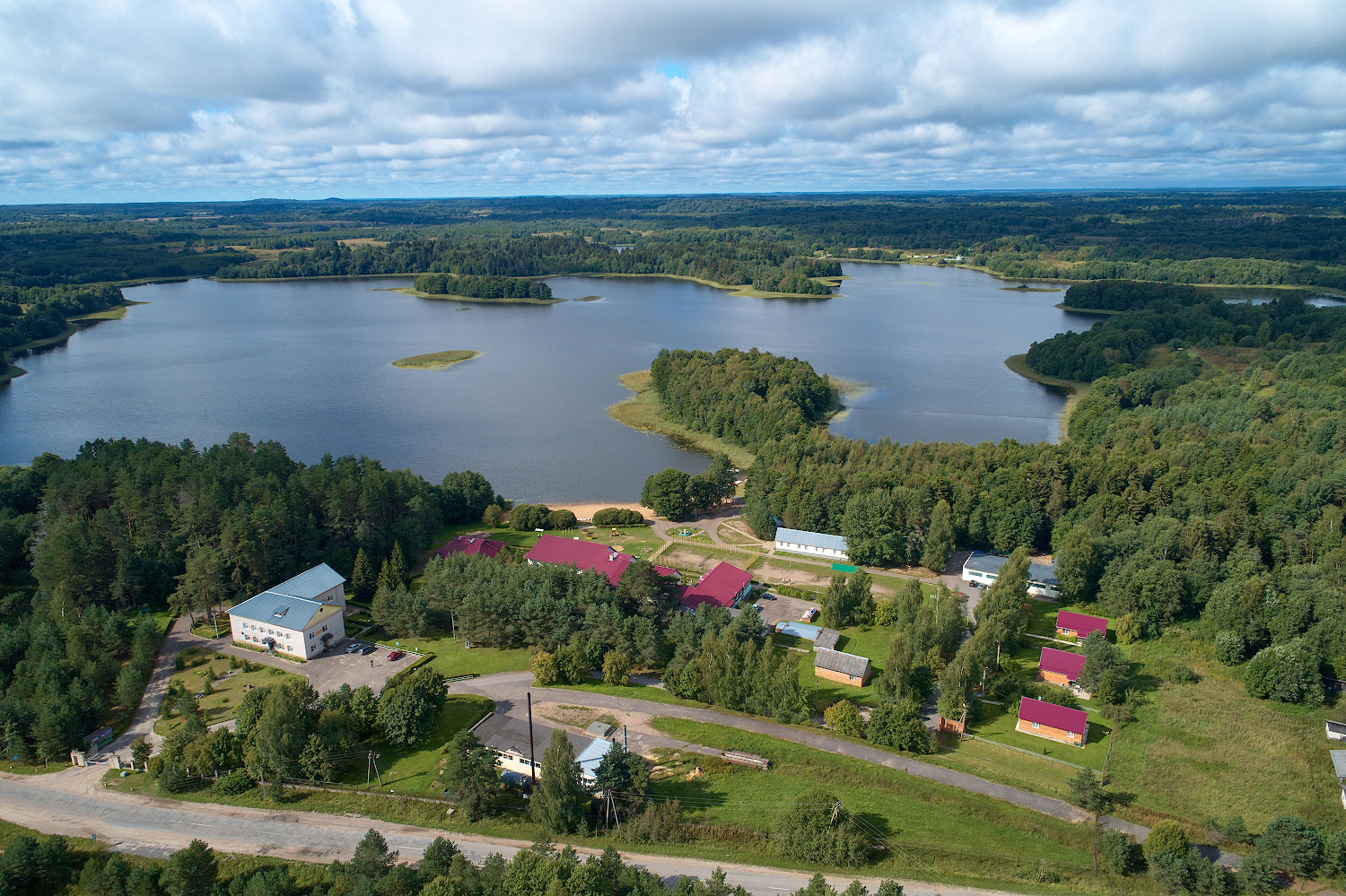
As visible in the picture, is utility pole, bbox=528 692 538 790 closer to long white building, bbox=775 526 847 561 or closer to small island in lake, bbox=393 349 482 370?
long white building, bbox=775 526 847 561

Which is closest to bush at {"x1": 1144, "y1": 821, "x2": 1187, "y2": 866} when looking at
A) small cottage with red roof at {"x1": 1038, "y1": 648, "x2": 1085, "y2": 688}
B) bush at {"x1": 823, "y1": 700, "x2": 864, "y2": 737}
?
bush at {"x1": 823, "y1": 700, "x2": 864, "y2": 737}

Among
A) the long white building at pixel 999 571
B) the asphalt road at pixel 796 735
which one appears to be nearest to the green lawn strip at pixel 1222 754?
the asphalt road at pixel 796 735

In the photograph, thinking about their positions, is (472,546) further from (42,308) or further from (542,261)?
(542,261)

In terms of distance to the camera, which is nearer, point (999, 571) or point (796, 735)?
point (796, 735)

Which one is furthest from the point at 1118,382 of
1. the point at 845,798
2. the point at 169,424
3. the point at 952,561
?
the point at 169,424

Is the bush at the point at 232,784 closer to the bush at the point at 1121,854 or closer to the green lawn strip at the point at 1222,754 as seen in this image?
the bush at the point at 1121,854

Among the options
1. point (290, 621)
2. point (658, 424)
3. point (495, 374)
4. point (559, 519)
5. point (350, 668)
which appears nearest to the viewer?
point (350, 668)

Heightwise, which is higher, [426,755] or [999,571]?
[999,571]

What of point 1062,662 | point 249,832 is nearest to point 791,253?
point 1062,662
